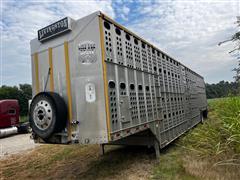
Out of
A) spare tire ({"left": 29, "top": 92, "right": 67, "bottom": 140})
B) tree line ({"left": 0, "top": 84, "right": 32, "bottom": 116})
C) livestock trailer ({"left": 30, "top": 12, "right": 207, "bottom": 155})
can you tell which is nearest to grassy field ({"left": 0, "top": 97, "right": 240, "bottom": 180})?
livestock trailer ({"left": 30, "top": 12, "right": 207, "bottom": 155})

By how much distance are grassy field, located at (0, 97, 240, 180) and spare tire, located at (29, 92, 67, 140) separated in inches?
59.0

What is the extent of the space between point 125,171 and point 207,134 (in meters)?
2.23

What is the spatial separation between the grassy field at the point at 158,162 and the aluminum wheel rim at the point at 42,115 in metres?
1.58

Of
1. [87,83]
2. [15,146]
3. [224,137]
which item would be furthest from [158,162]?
[15,146]

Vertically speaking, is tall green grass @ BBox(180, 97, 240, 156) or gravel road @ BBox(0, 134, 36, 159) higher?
tall green grass @ BBox(180, 97, 240, 156)

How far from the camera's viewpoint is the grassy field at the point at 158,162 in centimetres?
403

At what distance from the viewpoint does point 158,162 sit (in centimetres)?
510

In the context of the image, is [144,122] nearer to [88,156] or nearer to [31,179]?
[88,156]

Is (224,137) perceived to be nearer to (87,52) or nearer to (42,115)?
(87,52)

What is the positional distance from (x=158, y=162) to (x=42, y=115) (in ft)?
10.2

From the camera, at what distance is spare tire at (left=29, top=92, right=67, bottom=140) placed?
139 inches

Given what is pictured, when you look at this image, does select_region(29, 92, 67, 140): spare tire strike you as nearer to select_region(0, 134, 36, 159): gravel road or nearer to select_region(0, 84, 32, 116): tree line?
select_region(0, 134, 36, 159): gravel road

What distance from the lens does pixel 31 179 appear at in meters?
4.66

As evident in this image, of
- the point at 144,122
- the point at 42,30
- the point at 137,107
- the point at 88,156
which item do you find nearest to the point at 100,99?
the point at 137,107
